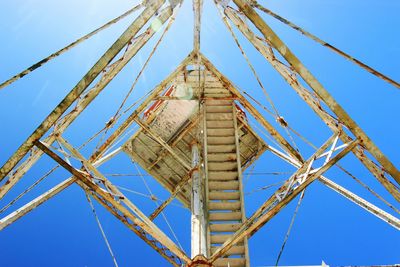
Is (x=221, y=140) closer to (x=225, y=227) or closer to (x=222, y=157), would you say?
(x=222, y=157)

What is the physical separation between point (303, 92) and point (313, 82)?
1.29m

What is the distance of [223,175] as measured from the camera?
10.7 metres

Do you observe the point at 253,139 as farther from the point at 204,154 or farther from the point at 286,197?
the point at 286,197

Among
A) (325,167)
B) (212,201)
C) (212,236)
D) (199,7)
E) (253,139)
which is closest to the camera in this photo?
(325,167)

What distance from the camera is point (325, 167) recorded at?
667cm

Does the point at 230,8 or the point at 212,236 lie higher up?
the point at 230,8

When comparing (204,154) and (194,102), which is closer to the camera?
(204,154)

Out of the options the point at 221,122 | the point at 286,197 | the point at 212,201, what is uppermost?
the point at 221,122

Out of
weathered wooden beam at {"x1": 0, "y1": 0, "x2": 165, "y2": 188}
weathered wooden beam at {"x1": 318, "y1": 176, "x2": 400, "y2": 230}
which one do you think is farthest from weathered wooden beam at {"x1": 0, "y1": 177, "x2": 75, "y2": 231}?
weathered wooden beam at {"x1": 318, "y1": 176, "x2": 400, "y2": 230}

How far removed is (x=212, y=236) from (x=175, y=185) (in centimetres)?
535

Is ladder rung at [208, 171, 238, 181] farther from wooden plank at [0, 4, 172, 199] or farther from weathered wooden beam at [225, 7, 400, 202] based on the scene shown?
wooden plank at [0, 4, 172, 199]

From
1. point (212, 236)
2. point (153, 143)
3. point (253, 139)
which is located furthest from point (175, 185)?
point (212, 236)

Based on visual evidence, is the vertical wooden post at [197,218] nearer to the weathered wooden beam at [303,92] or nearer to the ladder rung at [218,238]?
the ladder rung at [218,238]

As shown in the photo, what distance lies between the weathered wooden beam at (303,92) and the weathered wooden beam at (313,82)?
0.55 metres
